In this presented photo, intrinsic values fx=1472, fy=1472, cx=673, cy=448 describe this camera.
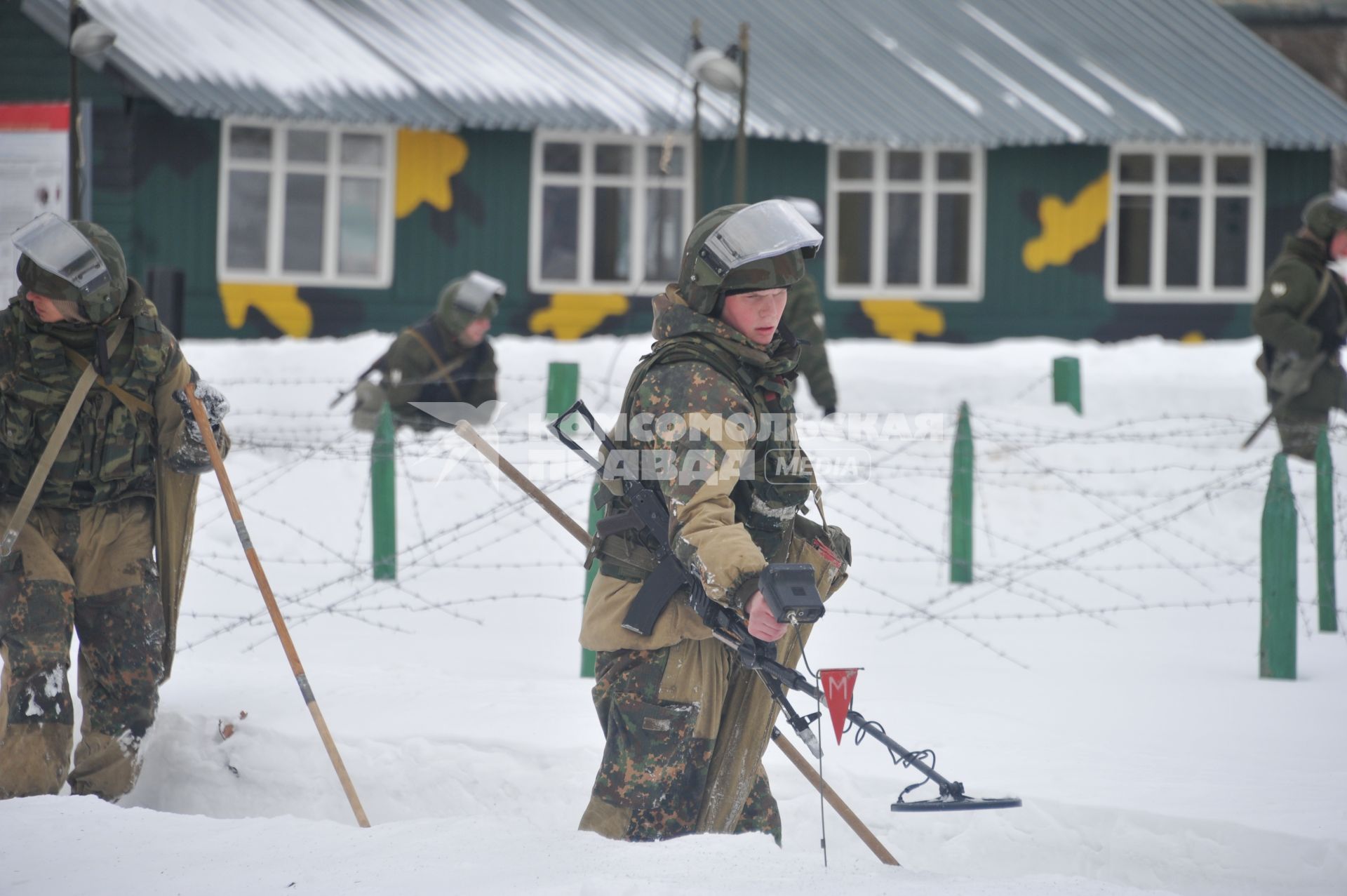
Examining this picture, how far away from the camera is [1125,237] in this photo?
17.0 m

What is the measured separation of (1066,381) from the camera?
12539mm

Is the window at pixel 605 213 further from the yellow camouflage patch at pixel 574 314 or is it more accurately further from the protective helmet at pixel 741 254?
the protective helmet at pixel 741 254

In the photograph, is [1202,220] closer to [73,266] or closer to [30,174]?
[30,174]

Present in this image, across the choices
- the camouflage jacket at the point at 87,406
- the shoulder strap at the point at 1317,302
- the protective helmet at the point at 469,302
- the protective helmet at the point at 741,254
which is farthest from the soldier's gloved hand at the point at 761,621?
the shoulder strap at the point at 1317,302

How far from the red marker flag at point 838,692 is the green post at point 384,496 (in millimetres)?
4528

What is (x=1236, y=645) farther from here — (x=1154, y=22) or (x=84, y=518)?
(x=1154, y=22)

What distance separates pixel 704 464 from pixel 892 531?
19.7 ft

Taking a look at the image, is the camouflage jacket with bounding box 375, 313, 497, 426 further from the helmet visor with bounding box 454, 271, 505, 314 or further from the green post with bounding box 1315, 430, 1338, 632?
the green post with bounding box 1315, 430, 1338, 632

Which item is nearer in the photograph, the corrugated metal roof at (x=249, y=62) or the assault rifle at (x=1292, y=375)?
the assault rifle at (x=1292, y=375)

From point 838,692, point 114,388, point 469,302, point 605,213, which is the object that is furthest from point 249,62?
point 838,692

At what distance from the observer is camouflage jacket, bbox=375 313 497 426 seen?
956cm

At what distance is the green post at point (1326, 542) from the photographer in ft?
23.1

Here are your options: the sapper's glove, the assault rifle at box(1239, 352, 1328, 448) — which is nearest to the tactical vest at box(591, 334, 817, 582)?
the sapper's glove

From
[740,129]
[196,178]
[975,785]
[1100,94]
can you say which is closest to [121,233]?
[196,178]
